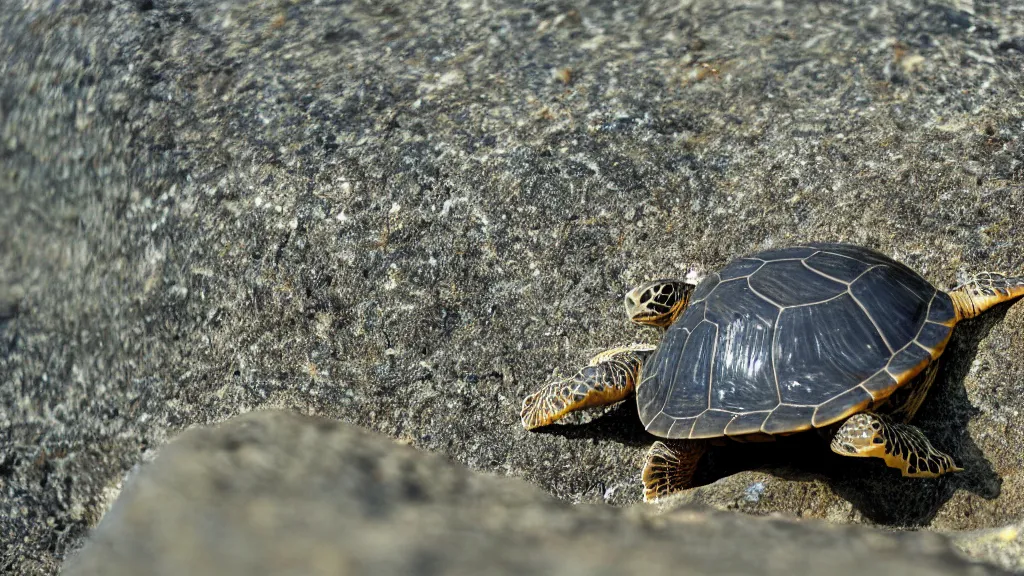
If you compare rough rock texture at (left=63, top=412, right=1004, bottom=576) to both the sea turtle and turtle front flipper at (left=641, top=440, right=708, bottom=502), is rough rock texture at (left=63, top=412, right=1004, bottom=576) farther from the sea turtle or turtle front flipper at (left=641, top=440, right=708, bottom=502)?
turtle front flipper at (left=641, top=440, right=708, bottom=502)

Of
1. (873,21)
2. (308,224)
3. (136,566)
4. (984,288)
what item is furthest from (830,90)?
(136,566)

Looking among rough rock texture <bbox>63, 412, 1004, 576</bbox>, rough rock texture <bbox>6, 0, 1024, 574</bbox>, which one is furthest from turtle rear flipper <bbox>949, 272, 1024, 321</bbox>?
rough rock texture <bbox>63, 412, 1004, 576</bbox>

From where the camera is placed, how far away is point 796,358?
11.4ft

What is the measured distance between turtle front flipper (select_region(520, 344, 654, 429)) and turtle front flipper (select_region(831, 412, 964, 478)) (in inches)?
39.8

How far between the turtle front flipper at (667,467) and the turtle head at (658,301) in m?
0.62

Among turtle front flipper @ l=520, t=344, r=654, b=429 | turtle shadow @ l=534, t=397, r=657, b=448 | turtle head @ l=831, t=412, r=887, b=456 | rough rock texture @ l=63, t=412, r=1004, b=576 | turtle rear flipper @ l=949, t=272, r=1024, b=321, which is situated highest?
rough rock texture @ l=63, t=412, r=1004, b=576

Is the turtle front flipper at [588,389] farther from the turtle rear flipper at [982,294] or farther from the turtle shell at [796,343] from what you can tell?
the turtle rear flipper at [982,294]

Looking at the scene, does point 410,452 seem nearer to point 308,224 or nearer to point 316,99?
point 308,224

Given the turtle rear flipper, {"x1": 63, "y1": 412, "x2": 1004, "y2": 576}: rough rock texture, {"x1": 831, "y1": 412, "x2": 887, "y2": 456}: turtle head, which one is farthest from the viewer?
the turtle rear flipper

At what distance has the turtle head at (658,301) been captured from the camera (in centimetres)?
391

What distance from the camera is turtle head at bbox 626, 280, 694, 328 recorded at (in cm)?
391

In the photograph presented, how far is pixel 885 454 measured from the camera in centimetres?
324

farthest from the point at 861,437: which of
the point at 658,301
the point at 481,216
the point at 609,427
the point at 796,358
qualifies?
the point at 481,216

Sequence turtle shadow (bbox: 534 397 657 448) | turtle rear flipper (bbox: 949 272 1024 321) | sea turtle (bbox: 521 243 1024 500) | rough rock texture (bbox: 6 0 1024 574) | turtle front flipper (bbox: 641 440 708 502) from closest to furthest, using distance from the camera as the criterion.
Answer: sea turtle (bbox: 521 243 1024 500), turtle rear flipper (bbox: 949 272 1024 321), turtle front flipper (bbox: 641 440 708 502), rough rock texture (bbox: 6 0 1024 574), turtle shadow (bbox: 534 397 657 448)
